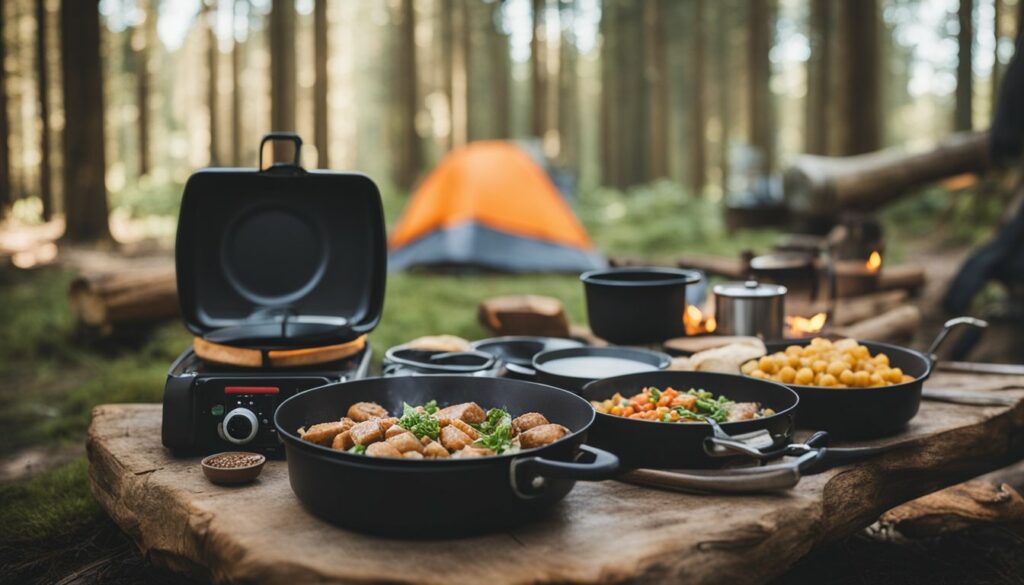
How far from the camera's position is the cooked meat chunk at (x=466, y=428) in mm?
2129

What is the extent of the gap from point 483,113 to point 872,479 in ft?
108

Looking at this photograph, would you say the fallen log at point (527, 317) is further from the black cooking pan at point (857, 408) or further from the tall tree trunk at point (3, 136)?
the tall tree trunk at point (3, 136)

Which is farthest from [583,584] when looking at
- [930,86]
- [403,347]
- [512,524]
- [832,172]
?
[930,86]

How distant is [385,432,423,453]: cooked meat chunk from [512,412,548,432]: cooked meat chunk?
0.31 meters

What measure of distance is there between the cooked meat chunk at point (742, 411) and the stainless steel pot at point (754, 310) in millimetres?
1129

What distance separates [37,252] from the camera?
11.6m

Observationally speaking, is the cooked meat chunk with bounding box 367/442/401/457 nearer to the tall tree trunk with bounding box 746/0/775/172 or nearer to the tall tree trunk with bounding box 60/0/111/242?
the tall tree trunk with bounding box 60/0/111/242

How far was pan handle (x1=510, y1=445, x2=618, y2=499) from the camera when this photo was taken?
174 centimetres

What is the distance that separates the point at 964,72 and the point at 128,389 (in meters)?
17.1

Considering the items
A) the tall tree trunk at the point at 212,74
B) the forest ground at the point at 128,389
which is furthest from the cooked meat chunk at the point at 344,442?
the tall tree trunk at the point at 212,74

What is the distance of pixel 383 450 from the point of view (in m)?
1.90

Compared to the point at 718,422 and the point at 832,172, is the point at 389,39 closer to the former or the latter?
the point at 832,172

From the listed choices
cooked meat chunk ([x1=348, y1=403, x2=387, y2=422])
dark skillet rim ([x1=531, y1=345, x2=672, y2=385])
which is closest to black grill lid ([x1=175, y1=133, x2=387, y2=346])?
cooked meat chunk ([x1=348, y1=403, x2=387, y2=422])

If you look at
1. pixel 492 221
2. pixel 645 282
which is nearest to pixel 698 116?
pixel 492 221
